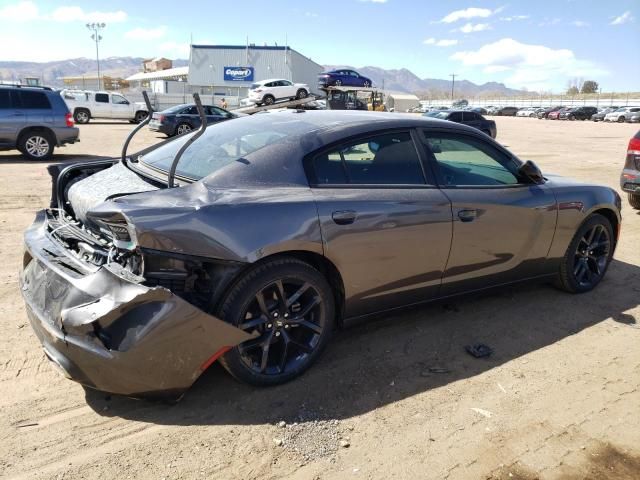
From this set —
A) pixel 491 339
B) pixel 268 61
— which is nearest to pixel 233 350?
pixel 491 339

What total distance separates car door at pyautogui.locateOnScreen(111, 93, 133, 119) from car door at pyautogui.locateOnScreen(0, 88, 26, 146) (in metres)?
19.1

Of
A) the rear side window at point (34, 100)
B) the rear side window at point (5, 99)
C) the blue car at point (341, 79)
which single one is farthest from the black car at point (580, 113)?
the rear side window at point (5, 99)

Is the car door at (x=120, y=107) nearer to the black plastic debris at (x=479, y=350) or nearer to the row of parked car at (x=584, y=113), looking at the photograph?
the black plastic debris at (x=479, y=350)

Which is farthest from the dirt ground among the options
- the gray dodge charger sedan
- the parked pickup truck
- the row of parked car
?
the row of parked car

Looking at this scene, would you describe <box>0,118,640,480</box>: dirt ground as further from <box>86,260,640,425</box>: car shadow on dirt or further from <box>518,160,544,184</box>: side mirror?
<box>518,160,544,184</box>: side mirror

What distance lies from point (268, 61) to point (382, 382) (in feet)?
210

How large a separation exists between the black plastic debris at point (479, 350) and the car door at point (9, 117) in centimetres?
1266

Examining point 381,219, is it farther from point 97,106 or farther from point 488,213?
point 97,106

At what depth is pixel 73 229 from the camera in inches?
129

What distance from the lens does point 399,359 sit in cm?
347

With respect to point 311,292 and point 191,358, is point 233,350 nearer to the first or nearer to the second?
point 191,358

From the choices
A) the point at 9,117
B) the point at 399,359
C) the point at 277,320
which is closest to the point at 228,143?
the point at 277,320

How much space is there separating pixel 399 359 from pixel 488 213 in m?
1.25

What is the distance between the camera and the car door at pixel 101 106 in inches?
1189
